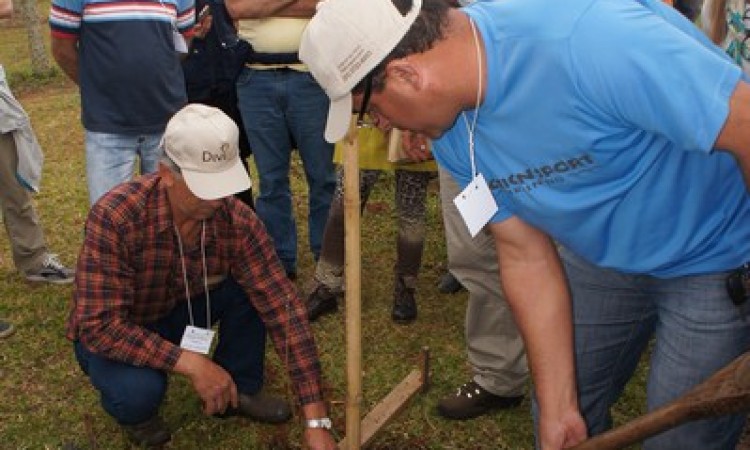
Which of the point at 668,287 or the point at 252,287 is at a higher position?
the point at 668,287

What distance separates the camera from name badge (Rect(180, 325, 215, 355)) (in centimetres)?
303

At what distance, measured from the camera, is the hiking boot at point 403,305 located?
13.1ft

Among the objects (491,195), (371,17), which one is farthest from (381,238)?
(371,17)

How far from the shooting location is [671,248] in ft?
6.46

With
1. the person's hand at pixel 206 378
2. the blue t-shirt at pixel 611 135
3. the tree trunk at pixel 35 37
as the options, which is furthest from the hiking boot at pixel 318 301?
the tree trunk at pixel 35 37

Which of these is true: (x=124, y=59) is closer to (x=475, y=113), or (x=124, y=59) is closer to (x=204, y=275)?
(x=204, y=275)

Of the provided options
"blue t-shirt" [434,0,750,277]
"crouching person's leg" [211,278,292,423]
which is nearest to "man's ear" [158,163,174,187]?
"crouching person's leg" [211,278,292,423]

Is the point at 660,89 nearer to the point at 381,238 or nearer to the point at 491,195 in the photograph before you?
the point at 491,195

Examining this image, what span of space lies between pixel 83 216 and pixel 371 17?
4206mm

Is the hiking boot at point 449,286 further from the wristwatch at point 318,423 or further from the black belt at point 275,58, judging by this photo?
the wristwatch at point 318,423

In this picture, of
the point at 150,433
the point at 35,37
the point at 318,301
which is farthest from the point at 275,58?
the point at 35,37

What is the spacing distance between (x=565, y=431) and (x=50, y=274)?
3.25m

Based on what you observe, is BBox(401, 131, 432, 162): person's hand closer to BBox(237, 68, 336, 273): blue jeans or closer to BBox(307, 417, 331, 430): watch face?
BBox(237, 68, 336, 273): blue jeans

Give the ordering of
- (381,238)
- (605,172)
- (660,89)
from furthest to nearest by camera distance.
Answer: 1. (381,238)
2. (605,172)
3. (660,89)
